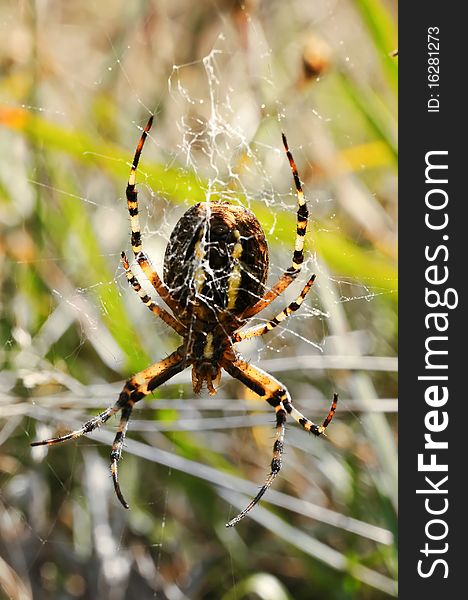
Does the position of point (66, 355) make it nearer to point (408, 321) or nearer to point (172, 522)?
point (172, 522)

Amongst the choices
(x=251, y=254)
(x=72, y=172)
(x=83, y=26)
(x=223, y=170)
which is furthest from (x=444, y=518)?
(x=83, y=26)

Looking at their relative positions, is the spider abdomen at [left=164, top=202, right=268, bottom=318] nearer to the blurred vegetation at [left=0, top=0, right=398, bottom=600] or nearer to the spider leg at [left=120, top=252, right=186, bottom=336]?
the spider leg at [left=120, top=252, right=186, bottom=336]

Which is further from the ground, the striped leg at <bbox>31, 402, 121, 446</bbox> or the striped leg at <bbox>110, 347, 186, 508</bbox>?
the striped leg at <bbox>110, 347, 186, 508</bbox>

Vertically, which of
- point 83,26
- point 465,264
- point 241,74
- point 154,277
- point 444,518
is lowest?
point 444,518

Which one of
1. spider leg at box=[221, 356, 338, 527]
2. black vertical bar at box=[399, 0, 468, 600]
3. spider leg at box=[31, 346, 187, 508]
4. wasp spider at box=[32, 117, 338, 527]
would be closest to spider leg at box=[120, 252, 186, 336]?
wasp spider at box=[32, 117, 338, 527]

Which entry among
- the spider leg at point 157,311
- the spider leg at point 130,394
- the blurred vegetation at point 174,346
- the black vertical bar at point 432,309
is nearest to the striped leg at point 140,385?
the spider leg at point 130,394

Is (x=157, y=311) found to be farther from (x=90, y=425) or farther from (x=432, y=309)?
(x=432, y=309)
